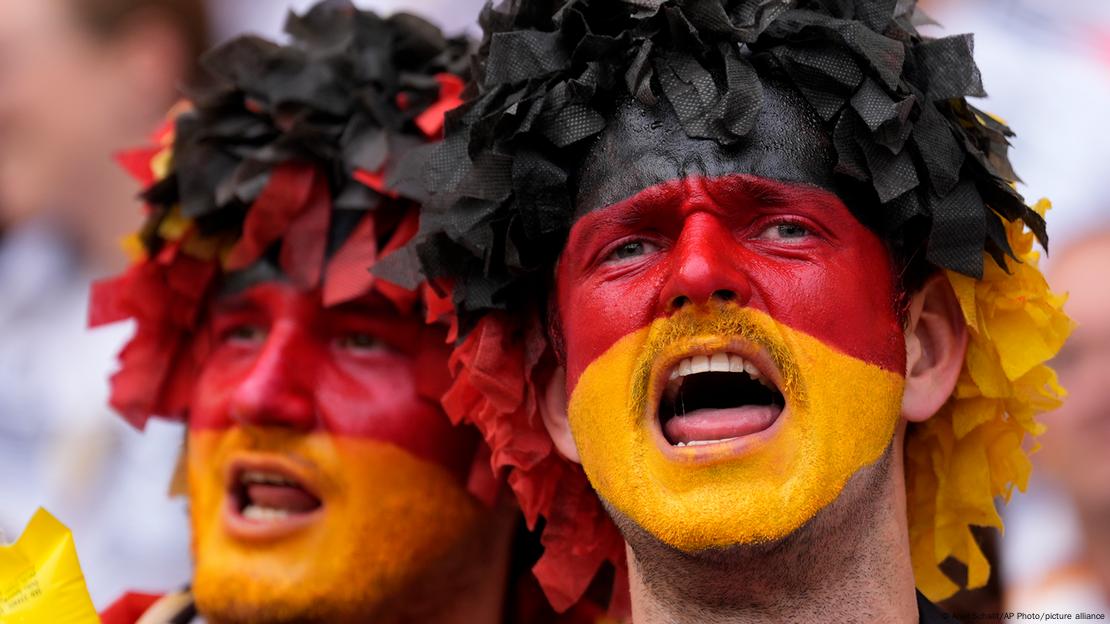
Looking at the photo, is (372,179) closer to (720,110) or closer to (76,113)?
(720,110)

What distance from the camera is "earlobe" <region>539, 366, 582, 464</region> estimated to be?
300 centimetres

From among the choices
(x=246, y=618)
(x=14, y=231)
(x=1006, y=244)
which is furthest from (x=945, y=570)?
(x=14, y=231)

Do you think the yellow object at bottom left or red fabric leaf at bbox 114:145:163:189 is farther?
red fabric leaf at bbox 114:145:163:189

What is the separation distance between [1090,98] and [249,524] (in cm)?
325

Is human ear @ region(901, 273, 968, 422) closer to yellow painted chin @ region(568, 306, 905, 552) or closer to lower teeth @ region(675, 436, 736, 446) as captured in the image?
yellow painted chin @ region(568, 306, 905, 552)

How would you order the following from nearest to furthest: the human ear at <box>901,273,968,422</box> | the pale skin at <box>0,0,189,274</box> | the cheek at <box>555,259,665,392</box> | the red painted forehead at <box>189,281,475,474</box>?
the cheek at <box>555,259,665,392</box> < the human ear at <box>901,273,968,422</box> < the red painted forehead at <box>189,281,475,474</box> < the pale skin at <box>0,0,189,274</box>

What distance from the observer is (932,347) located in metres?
2.91

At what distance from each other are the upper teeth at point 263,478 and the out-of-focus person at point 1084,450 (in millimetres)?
2324

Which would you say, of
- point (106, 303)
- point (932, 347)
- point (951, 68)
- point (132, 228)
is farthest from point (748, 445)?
point (132, 228)

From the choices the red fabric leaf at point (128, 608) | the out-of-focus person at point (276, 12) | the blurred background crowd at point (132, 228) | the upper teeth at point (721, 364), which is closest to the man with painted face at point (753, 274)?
the upper teeth at point (721, 364)

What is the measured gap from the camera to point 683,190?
2670 mm

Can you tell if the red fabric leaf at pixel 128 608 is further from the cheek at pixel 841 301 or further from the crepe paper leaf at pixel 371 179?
the cheek at pixel 841 301

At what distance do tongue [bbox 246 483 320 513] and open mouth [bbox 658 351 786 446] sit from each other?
3.69 feet

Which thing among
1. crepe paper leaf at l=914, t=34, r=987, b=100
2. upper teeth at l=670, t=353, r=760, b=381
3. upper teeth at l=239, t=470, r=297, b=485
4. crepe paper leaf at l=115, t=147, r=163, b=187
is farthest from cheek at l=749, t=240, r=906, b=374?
crepe paper leaf at l=115, t=147, r=163, b=187
